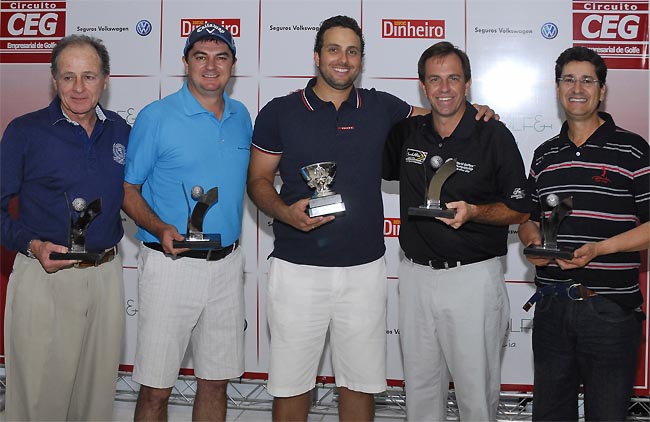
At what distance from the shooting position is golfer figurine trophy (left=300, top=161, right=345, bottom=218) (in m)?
2.99

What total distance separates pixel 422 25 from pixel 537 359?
248 cm

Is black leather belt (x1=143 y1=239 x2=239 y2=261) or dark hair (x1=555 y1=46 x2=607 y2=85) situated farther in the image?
black leather belt (x1=143 y1=239 x2=239 y2=261)

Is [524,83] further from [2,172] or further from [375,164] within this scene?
[2,172]

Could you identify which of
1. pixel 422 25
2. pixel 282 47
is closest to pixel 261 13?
pixel 282 47

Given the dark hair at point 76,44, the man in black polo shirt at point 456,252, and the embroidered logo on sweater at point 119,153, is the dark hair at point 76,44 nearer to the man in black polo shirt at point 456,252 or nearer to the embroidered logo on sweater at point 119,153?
the embroidered logo on sweater at point 119,153

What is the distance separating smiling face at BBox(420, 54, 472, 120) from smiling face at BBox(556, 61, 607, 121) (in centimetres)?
46

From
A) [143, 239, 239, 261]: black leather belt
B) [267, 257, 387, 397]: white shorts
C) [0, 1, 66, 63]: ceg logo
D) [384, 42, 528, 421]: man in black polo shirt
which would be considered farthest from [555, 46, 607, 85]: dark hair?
[0, 1, 66, 63]: ceg logo

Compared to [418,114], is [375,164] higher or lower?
lower

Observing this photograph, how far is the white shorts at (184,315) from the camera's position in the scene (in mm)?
3238

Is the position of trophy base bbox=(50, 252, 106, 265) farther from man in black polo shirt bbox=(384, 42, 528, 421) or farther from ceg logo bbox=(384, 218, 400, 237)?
ceg logo bbox=(384, 218, 400, 237)

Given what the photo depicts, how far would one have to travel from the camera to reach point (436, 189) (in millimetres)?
3012

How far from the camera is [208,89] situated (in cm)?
325

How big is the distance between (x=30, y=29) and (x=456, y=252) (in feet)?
11.7

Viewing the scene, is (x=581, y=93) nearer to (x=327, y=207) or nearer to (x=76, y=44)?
(x=327, y=207)
